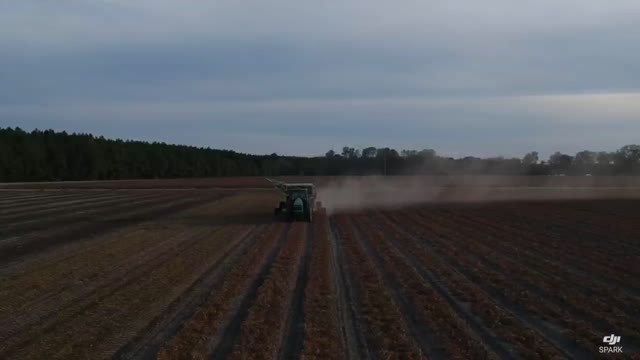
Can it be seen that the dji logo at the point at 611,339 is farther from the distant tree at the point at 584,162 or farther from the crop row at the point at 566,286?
the distant tree at the point at 584,162

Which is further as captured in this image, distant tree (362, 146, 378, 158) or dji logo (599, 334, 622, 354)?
distant tree (362, 146, 378, 158)

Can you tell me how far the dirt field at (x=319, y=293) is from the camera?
10.3 metres

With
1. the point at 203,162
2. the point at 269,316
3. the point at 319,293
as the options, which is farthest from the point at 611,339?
the point at 203,162

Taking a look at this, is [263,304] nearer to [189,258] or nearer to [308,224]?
[189,258]

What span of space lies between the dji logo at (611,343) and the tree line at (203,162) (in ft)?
296

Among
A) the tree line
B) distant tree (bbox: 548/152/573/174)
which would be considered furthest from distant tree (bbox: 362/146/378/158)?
distant tree (bbox: 548/152/573/174)

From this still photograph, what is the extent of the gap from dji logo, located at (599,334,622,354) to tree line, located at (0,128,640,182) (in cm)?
9037

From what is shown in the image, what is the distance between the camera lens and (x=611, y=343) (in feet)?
33.9

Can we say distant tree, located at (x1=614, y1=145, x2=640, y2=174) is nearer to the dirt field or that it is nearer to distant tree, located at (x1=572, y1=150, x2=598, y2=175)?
distant tree, located at (x1=572, y1=150, x2=598, y2=175)

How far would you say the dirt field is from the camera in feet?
33.9

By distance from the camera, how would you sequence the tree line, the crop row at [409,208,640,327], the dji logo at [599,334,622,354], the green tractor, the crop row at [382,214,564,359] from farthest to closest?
the tree line, the green tractor, the crop row at [409,208,640,327], the crop row at [382,214,564,359], the dji logo at [599,334,622,354]

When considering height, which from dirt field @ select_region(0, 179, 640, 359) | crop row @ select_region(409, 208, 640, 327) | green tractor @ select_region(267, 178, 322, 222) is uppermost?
green tractor @ select_region(267, 178, 322, 222)

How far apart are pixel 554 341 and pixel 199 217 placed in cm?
2966

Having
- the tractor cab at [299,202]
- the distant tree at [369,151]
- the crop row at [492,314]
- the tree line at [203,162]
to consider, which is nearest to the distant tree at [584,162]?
the tree line at [203,162]
